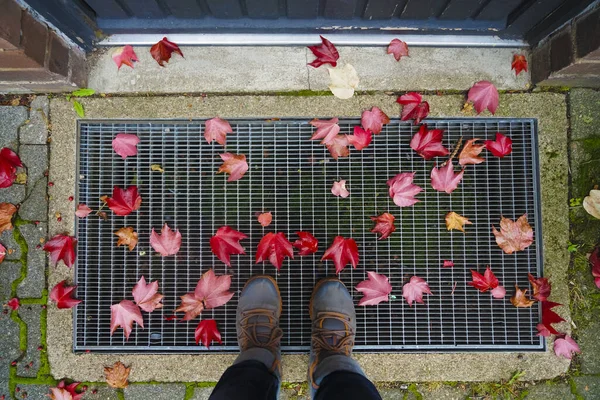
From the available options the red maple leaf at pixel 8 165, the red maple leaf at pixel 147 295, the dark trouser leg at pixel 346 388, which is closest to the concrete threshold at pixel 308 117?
the red maple leaf at pixel 8 165

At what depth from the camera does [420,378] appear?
2678 mm

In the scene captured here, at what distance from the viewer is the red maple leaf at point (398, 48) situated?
261 cm

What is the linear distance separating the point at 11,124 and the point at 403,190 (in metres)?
2.76

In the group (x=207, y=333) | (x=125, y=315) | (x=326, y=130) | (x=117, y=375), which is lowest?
(x=117, y=375)

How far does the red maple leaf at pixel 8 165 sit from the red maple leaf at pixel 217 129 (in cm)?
132

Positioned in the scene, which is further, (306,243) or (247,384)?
(306,243)

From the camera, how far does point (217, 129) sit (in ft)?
8.69

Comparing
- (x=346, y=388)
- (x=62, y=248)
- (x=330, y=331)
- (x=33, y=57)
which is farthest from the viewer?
(x=62, y=248)

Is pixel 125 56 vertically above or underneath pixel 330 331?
above

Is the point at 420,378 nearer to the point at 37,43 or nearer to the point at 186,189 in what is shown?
the point at 186,189

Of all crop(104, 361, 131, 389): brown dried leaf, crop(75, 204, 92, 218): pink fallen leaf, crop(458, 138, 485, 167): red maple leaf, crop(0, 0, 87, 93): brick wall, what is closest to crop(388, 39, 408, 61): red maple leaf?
crop(458, 138, 485, 167): red maple leaf

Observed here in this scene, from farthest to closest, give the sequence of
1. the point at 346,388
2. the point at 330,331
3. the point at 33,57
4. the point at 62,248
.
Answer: the point at 62,248 < the point at 330,331 < the point at 33,57 < the point at 346,388

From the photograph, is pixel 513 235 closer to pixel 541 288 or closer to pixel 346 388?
pixel 541 288

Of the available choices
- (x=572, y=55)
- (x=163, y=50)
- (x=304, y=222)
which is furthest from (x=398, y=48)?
(x=163, y=50)
